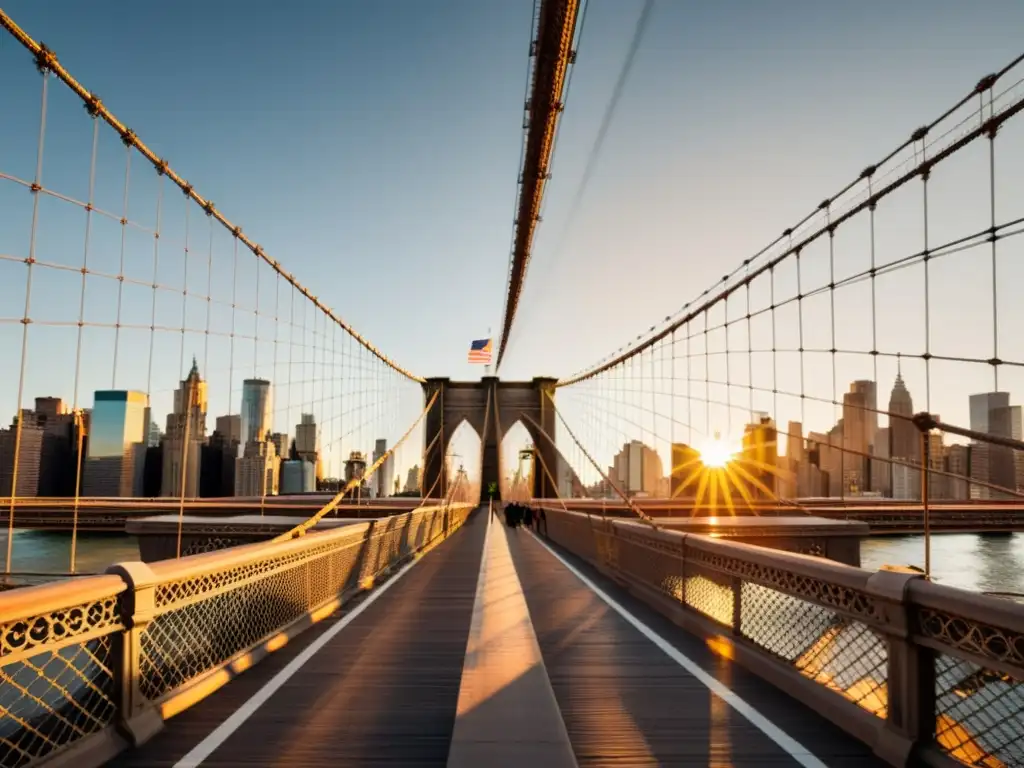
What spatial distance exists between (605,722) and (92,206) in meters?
10.3

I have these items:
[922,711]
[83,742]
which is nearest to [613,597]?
[922,711]

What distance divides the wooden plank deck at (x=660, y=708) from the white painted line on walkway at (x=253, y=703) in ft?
6.85

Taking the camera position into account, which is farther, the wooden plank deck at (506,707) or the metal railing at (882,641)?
the wooden plank deck at (506,707)

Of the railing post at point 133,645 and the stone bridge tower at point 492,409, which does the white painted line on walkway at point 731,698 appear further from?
the stone bridge tower at point 492,409

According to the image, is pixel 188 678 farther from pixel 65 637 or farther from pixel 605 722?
pixel 605 722

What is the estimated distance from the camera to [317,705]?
18.0 ft

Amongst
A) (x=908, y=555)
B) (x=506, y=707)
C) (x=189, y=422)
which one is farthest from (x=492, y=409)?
(x=506, y=707)

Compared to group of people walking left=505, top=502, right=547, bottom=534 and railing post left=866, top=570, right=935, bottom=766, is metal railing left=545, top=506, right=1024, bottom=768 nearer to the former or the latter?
railing post left=866, top=570, right=935, bottom=766

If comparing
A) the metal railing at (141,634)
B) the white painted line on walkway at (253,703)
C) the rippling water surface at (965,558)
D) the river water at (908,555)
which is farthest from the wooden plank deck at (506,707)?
the river water at (908,555)

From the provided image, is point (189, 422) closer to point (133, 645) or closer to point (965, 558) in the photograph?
point (133, 645)

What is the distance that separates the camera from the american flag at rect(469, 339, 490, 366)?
78.4 m

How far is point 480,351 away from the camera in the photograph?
7856 centimetres

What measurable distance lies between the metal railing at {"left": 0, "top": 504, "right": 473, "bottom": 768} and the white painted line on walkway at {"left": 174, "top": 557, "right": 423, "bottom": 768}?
1.05 feet

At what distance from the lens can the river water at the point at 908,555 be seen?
43531mm
